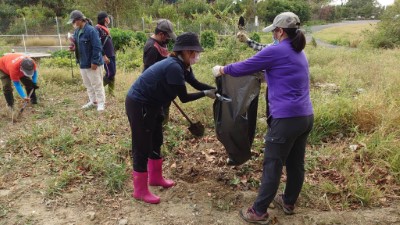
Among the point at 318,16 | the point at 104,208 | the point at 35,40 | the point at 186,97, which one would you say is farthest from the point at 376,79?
the point at 318,16

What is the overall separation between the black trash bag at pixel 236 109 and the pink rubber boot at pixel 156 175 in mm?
710

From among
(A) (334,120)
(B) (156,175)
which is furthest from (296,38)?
(A) (334,120)

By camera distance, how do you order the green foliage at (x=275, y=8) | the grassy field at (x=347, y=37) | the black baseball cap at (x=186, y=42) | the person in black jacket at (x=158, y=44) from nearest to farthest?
the black baseball cap at (x=186, y=42), the person in black jacket at (x=158, y=44), the grassy field at (x=347, y=37), the green foliage at (x=275, y=8)

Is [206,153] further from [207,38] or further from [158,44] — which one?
[207,38]

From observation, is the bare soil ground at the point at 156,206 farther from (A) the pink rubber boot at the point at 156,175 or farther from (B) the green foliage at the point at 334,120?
(B) the green foliage at the point at 334,120

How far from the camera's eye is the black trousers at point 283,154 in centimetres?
248

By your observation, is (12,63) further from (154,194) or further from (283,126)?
(283,126)

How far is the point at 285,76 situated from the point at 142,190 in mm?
1637

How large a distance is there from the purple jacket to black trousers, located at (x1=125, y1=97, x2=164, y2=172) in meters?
0.88

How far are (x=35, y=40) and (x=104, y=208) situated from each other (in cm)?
1984

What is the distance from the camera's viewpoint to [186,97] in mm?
2781

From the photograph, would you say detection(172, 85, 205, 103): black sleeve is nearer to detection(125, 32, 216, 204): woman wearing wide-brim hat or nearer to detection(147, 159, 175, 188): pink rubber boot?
detection(125, 32, 216, 204): woman wearing wide-brim hat

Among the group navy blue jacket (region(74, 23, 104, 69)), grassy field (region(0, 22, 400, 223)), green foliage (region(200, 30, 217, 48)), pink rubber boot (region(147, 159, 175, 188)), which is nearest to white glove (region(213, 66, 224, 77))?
pink rubber boot (region(147, 159, 175, 188))

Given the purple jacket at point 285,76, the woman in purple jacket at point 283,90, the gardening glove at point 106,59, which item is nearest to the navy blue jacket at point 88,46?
the gardening glove at point 106,59
